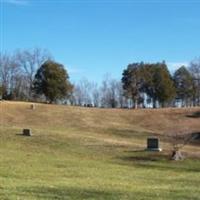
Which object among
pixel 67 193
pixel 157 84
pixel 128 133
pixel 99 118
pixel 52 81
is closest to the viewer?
pixel 67 193

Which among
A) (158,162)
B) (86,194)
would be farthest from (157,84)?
(86,194)

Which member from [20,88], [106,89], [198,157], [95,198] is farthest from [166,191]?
[106,89]

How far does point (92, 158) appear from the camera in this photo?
31125mm

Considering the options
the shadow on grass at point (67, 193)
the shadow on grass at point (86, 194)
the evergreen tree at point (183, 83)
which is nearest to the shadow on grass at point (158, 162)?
the shadow on grass at point (86, 194)

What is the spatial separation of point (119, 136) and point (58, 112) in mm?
15580

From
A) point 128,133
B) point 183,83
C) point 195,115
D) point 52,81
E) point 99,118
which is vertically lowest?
point 128,133

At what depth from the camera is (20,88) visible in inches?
3920

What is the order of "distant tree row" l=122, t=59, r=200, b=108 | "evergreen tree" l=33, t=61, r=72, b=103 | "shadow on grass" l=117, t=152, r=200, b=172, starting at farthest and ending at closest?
"distant tree row" l=122, t=59, r=200, b=108 < "evergreen tree" l=33, t=61, r=72, b=103 < "shadow on grass" l=117, t=152, r=200, b=172

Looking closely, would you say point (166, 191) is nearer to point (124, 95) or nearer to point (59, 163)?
point (59, 163)

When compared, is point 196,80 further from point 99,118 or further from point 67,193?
point 67,193

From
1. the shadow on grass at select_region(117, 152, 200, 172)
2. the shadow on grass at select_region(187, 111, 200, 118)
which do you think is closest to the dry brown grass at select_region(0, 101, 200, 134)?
the shadow on grass at select_region(187, 111, 200, 118)

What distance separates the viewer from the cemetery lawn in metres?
14.4

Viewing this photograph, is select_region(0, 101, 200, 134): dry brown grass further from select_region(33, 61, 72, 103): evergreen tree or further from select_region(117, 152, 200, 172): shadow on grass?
select_region(117, 152, 200, 172): shadow on grass

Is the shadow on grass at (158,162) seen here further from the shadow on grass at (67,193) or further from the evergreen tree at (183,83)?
the evergreen tree at (183,83)
